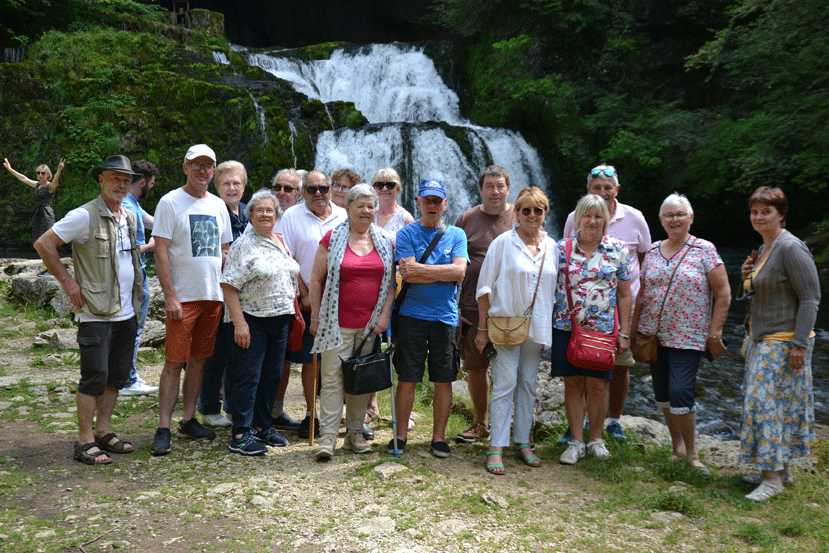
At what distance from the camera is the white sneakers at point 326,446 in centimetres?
407

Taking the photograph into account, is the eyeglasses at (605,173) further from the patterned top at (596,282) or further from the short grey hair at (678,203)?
the patterned top at (596,282)

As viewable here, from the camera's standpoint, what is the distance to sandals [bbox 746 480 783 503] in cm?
369

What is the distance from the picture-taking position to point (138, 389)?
5.66 meters

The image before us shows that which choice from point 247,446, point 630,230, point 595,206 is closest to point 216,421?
point 247,446

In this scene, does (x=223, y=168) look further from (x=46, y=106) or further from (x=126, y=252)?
(x=46, y=106)

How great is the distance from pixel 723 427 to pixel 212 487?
17.1 feet

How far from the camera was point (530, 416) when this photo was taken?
14.2ft

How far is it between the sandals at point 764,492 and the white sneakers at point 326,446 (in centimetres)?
251

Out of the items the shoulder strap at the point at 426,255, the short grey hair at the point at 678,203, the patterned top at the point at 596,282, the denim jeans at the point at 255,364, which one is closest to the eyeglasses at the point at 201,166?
the denim jeans at the point at 255,364

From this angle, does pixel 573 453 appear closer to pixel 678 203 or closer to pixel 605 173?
pixel 678 203

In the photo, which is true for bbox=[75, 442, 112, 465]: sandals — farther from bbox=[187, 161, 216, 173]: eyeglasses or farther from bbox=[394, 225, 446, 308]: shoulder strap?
bbox=[394, 225, 446, 308]: shoulder strap

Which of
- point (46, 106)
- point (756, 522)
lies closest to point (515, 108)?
point (46, 106)

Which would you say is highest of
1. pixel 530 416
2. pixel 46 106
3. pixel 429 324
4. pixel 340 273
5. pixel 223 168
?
pixel 46 106

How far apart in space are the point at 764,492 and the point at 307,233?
132 inches
